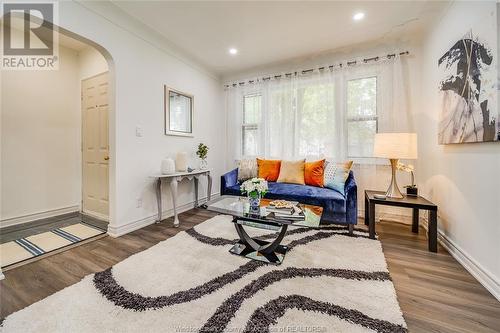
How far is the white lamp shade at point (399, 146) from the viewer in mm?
2375

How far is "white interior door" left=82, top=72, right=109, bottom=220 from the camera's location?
3.16 metres

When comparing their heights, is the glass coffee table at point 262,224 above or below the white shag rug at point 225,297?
above

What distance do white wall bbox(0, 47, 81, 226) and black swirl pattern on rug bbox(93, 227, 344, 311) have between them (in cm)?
238

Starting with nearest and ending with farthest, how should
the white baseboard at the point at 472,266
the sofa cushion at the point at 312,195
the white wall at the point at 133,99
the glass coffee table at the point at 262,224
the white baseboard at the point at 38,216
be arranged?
the white baseboard at the point at 472,266, the glass coffee table at the point at 262,224, the white wall at the point at 133,99, the sofa cushion at the point at 312,195, the white baseboard at the point at 38,216

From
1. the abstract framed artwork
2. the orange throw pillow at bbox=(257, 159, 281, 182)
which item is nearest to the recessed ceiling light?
the abstract framed artwork

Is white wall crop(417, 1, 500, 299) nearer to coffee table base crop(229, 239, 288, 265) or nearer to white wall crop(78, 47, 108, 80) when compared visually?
coffee table base crop(229, 239, 288, 265)

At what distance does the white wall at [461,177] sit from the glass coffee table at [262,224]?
4.05 ft

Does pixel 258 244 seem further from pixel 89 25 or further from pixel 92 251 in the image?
pixel 89 25

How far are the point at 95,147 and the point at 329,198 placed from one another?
3570 mm

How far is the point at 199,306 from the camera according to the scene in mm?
1348

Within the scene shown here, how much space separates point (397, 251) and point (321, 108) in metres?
2.30

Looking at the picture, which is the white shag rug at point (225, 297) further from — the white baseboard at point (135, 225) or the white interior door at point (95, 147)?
the white interior door at point (95, 147)

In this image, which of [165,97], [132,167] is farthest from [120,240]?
[165,97]

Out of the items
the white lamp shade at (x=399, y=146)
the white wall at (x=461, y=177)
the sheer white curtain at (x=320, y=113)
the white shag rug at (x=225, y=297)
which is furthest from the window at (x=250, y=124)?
the white wall at (x=461, y=177)
